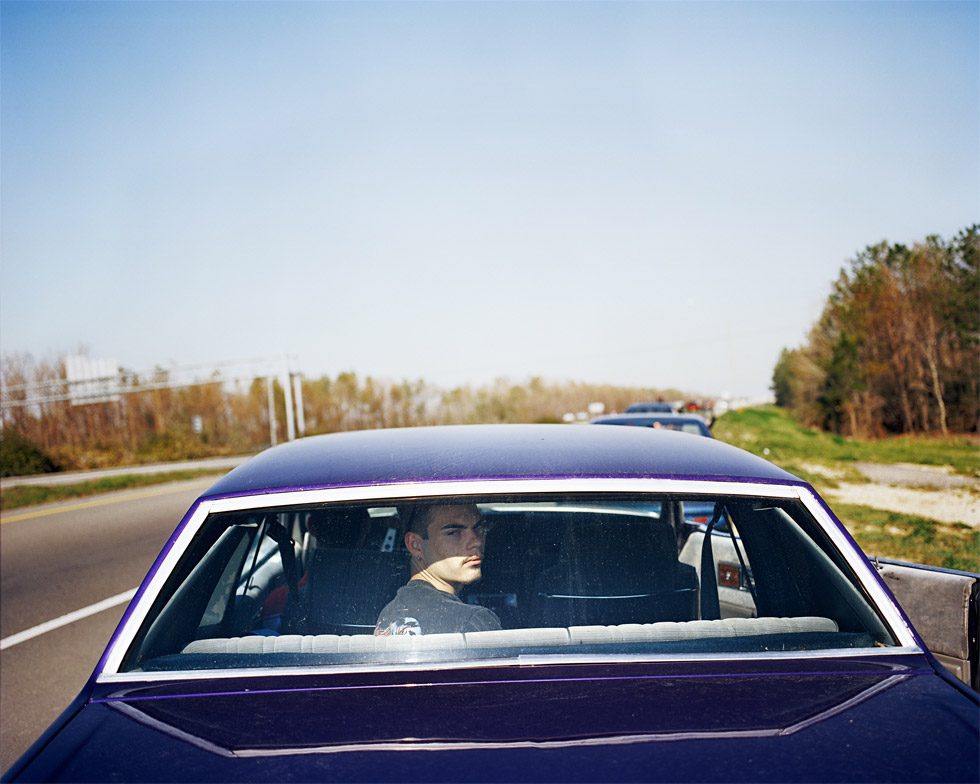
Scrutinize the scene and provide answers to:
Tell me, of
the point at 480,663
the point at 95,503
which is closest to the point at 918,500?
the point at 480,663

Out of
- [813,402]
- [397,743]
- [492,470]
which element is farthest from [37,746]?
[813,402]

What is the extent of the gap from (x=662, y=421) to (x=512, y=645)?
10.3 meters

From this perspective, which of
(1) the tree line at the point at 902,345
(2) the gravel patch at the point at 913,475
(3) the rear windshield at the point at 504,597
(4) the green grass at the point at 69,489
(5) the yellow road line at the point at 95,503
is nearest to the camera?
(3) the rear windshield at the point at 504,597

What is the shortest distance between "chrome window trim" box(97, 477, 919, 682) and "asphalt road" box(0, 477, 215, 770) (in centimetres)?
256

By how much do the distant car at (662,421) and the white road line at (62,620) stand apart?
5.90 meters

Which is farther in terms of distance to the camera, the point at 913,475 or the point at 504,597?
the point at 913,475

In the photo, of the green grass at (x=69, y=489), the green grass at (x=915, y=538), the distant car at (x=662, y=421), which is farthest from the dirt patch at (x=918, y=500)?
the green grass at (x=69, y=489)

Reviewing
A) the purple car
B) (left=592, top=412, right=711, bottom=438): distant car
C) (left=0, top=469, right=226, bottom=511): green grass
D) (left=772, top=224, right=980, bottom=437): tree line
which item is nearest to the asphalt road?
(left=0, top=469, right=226, bottom=511): green grass

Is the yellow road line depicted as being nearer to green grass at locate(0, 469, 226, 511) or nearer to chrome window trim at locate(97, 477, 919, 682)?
green grass at locate(0, 469, 226, 511)

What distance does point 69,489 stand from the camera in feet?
72.0

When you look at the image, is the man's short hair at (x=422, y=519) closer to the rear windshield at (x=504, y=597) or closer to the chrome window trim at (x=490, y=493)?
the rear windshield at (x=504, y=597)

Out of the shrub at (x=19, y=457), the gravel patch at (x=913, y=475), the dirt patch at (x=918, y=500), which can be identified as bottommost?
the gravel patch at (x=913, y=475)

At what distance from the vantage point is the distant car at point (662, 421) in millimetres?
11891

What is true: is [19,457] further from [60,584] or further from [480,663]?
[480,663]
